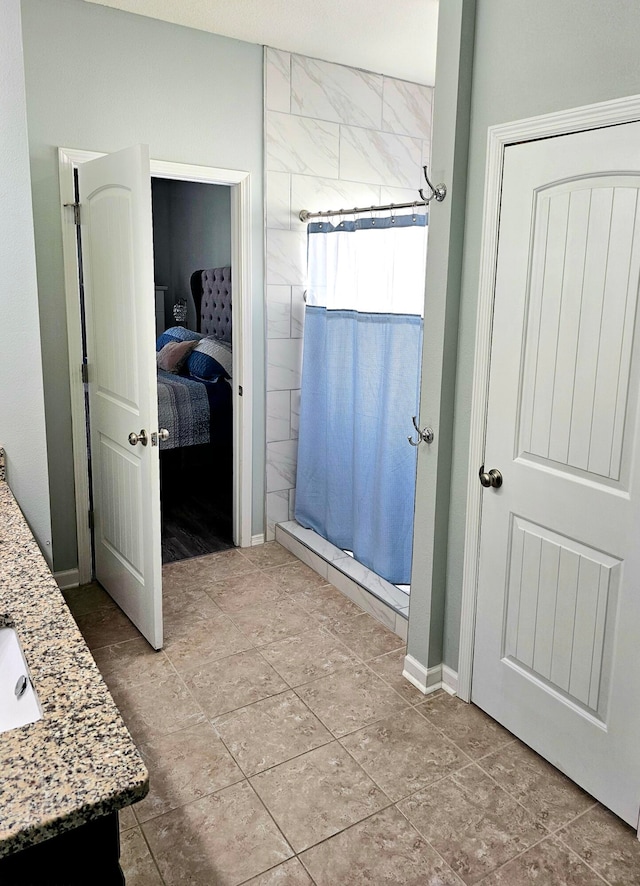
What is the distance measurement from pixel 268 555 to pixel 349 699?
141 cm

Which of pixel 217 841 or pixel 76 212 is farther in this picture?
pixel 76 212

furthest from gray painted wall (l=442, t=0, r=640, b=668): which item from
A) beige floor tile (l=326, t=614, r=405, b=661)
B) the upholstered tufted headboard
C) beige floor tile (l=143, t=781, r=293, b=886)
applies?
the upholstered tufted headboard

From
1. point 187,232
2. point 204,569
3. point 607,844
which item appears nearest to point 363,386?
point 204,569

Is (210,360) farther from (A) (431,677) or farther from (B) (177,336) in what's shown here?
(A) (431,677)

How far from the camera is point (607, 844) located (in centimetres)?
196

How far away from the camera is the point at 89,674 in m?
1.26

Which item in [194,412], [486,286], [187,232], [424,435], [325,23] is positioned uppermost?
[325,23]

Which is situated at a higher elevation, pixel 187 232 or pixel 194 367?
pixel 187 232

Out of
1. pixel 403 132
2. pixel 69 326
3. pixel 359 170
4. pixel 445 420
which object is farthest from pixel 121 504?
pixel 403 132

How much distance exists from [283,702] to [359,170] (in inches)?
113

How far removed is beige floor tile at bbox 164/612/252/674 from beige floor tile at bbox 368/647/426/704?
0.56m

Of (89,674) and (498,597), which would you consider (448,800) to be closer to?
(498,597)

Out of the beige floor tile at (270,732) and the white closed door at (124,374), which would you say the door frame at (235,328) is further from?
the beige floor tile at (270,732)

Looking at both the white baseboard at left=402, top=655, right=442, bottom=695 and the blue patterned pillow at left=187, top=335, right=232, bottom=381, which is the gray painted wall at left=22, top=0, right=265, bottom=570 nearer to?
the blue patterned pillow at left=187, top=335, right=232, bottom=381
